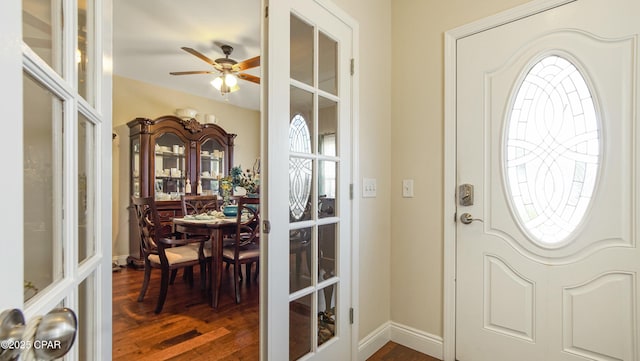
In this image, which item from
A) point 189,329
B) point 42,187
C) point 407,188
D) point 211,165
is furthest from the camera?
point 211,165

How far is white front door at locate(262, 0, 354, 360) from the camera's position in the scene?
1.47m

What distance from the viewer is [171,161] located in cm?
449

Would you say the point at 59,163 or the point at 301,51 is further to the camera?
the point at 301,51

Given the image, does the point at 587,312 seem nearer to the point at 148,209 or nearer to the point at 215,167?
the point at 148,209

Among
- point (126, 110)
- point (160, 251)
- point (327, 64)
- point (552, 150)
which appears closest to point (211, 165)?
point (126, 110)

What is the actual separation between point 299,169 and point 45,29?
117 cm

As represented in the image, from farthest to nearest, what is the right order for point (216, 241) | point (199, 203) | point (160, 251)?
point (199, 203), point (216, 241), point (160, 251)

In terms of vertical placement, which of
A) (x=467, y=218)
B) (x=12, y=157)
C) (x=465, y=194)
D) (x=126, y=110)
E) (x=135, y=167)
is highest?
(x=126, y=110)

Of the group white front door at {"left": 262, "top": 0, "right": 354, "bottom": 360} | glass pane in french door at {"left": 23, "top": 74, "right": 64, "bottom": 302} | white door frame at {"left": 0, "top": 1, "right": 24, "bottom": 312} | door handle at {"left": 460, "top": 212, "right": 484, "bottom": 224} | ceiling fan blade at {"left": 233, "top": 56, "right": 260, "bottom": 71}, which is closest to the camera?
white door frame at {"left": 0, "top": 1, "right": 24, "bottom": 312}

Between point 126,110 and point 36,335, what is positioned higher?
point 126,110

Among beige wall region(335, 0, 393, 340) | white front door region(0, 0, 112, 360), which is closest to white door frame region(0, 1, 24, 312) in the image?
white front door region(0, 0, 112, 360)

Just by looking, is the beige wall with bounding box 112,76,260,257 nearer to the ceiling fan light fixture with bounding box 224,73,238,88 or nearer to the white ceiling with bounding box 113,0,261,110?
the white ceiling with bounding box 113,0,261,110

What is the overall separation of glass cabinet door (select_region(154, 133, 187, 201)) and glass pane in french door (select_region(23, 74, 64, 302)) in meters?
4.04

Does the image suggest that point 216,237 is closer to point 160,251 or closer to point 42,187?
point 160,251
